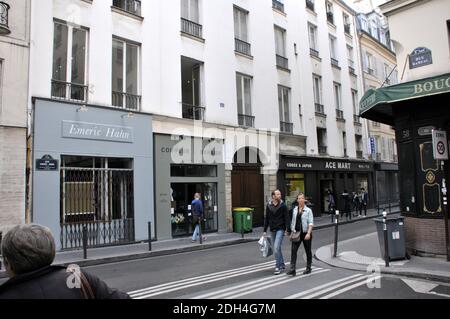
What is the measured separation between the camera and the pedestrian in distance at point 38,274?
2037 millimetres

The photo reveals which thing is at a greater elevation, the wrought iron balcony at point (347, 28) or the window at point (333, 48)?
the wrought iron balcony at point (347, 28)

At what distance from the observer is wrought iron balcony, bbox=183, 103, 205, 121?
16.3 metres

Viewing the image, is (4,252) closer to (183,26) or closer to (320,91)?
(183,26)

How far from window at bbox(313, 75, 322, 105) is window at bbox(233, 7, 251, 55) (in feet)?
21.6

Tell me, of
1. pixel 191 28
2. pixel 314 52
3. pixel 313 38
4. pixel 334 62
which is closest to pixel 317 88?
pixel 314 52

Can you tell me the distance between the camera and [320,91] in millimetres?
24703

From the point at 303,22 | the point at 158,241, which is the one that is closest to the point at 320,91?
the point at 303,22

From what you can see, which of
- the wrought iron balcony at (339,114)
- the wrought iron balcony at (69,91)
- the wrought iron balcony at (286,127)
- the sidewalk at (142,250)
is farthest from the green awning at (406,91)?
the wrought iron balcony at (339,114)

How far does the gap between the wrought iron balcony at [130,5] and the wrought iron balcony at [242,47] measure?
17.8ft

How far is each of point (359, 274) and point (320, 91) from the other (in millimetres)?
18248

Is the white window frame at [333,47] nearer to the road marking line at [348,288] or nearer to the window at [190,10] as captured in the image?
the window at [190,10]

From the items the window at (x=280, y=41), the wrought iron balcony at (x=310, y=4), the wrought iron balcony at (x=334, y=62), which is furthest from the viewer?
the wrought iron balcony at (x=334, y=62)

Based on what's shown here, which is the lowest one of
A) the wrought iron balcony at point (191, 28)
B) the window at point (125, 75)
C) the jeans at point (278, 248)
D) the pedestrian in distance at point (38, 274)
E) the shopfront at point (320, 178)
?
the jeans at point (278, 248)

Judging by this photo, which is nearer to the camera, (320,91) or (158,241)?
(158,241)
